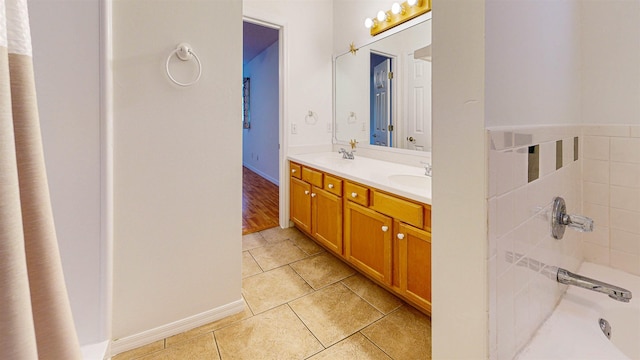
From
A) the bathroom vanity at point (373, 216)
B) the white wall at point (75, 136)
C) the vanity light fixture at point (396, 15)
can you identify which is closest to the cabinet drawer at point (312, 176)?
the bathroom vanity at point (373, 216)

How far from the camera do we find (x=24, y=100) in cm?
38

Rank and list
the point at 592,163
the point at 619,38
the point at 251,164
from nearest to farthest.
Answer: the point at 619,38
the point at 592,163
the point at 251,164

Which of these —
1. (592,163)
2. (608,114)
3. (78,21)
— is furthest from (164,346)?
(608,114)

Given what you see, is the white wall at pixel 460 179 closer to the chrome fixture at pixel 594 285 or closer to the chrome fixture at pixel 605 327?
the chrome fixture at pixel 594 285

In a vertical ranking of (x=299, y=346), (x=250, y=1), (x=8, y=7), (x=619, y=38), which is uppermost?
(x=250, y=1)

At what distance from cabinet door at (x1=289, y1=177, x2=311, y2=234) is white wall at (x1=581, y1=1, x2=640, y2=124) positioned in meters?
1.98

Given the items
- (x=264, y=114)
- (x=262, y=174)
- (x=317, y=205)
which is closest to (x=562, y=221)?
(x=317, y=205)

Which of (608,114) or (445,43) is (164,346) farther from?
(608,114)

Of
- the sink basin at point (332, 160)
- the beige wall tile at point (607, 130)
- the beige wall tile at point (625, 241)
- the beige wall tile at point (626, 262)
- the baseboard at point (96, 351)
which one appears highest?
the beige wall tile at point (607, 130)

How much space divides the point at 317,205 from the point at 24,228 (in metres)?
2.22

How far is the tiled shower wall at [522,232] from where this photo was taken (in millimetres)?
661

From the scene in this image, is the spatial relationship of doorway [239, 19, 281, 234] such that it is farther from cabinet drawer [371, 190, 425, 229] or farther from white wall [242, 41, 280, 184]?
cabinet drawer [371, 190, 425, 229]

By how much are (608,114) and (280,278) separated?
6.65 ft

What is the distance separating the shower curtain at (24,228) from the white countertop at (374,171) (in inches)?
55.8
